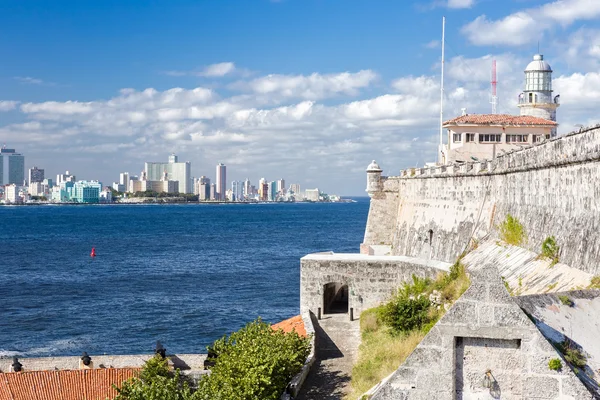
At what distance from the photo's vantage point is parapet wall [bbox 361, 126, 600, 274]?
16.0 m

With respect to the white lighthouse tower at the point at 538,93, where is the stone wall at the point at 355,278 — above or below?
below

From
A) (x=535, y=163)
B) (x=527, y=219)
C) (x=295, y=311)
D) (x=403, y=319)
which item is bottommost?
(x=295, y=311)

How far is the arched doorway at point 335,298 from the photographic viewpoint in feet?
95.7

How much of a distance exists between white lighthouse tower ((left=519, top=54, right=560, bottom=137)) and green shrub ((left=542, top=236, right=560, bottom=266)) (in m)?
30.5

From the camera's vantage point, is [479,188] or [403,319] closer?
[403,319]

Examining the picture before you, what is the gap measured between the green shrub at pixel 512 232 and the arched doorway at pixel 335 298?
8.08m

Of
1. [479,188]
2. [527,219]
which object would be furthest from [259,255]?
[527,219]

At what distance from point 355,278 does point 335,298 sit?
3811 millimetres

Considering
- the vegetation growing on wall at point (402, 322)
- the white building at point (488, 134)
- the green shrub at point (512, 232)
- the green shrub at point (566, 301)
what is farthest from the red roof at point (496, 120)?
the green shrub at point (566, 301)

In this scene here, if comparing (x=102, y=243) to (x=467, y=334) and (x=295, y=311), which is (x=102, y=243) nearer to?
(x=295, y=311)

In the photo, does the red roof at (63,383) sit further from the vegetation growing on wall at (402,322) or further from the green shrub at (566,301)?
the green shrub at (566,301)

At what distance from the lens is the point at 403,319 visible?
2145cm

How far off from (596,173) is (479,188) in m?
10.7

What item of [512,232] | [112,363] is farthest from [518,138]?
[112,363]
